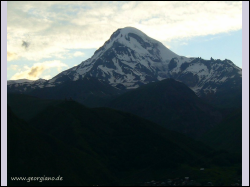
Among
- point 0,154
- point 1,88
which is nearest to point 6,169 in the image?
point 0,154

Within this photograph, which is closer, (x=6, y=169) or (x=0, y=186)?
(x=0, y=186)

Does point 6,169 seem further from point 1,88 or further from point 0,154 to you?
point 1,88

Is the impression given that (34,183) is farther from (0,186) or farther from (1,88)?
(1,88)

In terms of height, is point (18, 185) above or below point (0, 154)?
below

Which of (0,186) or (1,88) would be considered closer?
(0,186)

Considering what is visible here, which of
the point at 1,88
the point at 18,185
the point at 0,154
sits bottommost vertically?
the point at 18,185

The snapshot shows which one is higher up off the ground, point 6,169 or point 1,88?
point 1,88

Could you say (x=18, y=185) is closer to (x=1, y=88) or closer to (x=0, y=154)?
(x=0, y=154)

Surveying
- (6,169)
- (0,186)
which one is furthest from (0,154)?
(0,186)

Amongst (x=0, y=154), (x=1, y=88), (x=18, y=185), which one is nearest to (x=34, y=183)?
(x=18, y=185)
